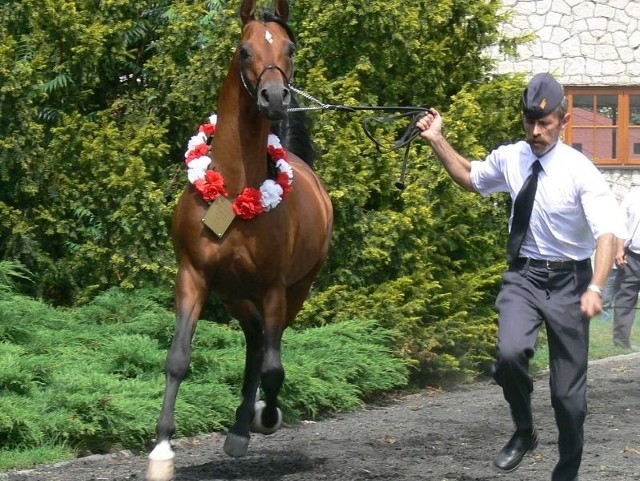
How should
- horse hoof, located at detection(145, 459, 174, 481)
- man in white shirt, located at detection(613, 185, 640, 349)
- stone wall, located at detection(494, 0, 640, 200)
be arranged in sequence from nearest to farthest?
horse hoof, located at detection(145, 459, 174, 481)
man in white shirt, located at detection(613, 185, 640, 349)
stone wall, located at detection(494, 0, 640, 200)

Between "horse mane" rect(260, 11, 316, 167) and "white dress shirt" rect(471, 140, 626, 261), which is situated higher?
"horse mane" rect(260, 11, 316, 167)

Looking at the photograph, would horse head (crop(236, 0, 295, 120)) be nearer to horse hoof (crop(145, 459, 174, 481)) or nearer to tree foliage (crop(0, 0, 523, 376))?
horse hoof (crop(145, 459, 174, 481))

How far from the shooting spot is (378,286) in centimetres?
1048

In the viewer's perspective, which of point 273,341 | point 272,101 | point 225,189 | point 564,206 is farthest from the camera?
point 273,341

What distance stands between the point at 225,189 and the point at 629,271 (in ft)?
29.5

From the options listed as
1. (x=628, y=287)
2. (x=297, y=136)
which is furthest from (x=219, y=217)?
(x=628, y=287)

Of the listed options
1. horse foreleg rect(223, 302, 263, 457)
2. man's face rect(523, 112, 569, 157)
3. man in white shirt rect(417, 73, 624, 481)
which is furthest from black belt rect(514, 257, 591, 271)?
horse foreleg rect(223, 302, 263, 457)

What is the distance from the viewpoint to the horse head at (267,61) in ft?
20.3

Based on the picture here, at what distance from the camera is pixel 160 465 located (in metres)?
5.96

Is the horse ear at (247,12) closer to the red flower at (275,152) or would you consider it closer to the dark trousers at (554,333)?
the red flower at (275,152)

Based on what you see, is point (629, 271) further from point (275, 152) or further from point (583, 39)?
point (275, 152)

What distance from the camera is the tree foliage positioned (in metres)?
9.95

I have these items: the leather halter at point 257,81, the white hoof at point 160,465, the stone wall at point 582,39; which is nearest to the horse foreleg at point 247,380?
the white hoof at point 160,465

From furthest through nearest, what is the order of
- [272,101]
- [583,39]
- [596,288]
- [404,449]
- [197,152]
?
[583,39] < [404,449] < [197,152] < [272,101] < [596,288]
